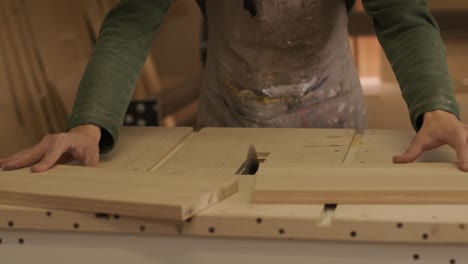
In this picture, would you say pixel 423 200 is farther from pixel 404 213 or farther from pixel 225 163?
pixel 225 163

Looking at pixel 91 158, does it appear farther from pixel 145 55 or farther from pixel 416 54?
pixel 416 54

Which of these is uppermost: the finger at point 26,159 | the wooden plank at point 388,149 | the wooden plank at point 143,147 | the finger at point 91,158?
the finger at point 26,159

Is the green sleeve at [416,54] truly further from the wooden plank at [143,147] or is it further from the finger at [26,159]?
the finger at [26,159]

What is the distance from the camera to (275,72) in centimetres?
191

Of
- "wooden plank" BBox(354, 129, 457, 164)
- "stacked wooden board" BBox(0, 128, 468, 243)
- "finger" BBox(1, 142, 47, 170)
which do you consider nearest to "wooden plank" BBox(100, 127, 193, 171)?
"stacked wooden board" BBox(0, 128, 468, 243)

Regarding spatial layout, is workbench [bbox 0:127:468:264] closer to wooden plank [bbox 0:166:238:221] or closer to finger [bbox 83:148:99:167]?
wooden plank [bbox 0:166:238:221]

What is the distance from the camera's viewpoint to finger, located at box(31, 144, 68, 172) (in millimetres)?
1453

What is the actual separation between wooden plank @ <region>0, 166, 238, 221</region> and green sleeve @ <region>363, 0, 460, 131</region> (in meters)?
0.38

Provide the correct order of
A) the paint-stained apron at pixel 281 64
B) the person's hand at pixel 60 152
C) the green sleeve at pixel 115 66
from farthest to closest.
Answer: the paint-stained apron at pixel 281 64 → the green sleeve at pixel 115 66 → the person's hand at pixel 60 152

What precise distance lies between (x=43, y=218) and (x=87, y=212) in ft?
0.24

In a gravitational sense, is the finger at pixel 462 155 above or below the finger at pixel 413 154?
above

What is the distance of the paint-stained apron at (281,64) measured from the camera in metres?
1.87

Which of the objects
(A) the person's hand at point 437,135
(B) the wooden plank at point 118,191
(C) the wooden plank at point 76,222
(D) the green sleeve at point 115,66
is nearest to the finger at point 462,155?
(A) the person's hand at point 437,135

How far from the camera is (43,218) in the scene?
4.24 ft
